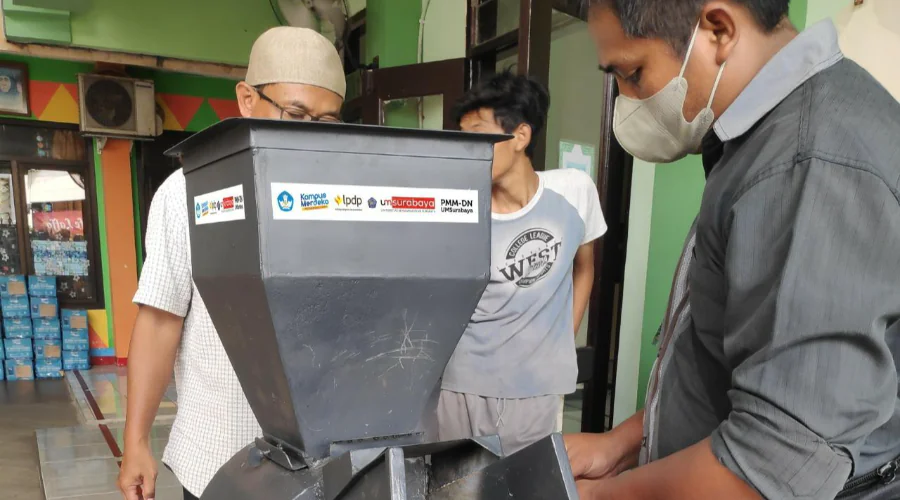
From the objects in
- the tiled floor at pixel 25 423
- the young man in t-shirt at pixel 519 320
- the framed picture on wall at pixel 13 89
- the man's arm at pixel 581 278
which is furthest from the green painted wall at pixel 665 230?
the framed picture on wall at pixel 13 89

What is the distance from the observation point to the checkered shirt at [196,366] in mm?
1044

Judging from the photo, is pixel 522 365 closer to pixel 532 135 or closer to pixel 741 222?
pixel 532 135

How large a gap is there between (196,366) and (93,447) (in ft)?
9.90

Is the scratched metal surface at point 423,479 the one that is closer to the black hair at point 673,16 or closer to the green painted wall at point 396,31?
the black hair at point 673,16

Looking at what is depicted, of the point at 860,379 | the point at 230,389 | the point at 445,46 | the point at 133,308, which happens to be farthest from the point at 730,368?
the point at 133,308

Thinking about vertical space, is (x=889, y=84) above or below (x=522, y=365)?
above

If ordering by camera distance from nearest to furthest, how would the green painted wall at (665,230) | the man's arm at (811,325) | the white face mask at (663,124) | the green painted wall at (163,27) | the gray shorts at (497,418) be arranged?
the man's arm at (811,325)
the white face mask at (663,124)
the gray shorts at (497,418)
the green painted wall at (665,230)
the green painted wall at (163,27)

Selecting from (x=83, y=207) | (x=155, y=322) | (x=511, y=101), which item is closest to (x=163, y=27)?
(x=83, y=207)

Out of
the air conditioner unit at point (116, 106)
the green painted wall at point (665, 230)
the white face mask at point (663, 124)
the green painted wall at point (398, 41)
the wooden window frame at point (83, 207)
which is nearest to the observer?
the white face mask at point (663, 124)

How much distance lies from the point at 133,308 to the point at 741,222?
19.0ft

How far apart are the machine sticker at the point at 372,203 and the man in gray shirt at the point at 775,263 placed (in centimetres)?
29

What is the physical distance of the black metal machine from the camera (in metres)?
0.54

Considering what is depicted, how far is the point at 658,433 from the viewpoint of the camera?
0.77 meters

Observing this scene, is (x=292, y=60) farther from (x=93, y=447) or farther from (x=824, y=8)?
(x=93, y=447)
